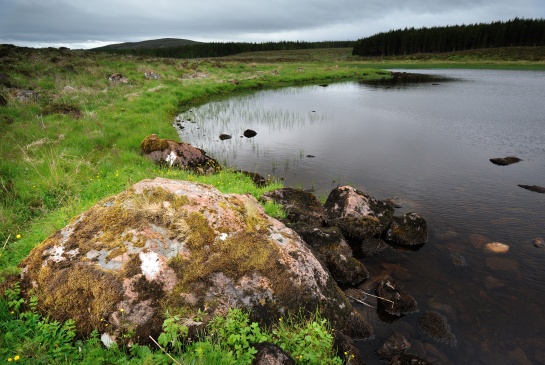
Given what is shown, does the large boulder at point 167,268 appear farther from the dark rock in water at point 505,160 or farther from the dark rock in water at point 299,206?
the dark rock in water at point 505,160

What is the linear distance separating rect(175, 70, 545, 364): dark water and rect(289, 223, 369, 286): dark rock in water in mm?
884

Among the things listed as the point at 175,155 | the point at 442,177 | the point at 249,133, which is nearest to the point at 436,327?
the point at 442,177

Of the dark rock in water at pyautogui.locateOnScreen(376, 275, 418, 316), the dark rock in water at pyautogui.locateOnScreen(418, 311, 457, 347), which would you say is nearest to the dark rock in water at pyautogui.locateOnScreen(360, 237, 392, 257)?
the dark rock in water at pyautogui.locateOnScreen(376, 275, 418, 316)

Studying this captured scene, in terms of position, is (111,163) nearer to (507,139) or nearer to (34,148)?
(34,148)

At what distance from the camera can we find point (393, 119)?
94.4 ft

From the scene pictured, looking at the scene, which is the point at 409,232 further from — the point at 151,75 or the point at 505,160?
the point at 151,75

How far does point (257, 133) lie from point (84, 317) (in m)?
20.0

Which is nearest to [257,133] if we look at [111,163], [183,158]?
[183,158]

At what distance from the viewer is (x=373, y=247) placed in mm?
10328

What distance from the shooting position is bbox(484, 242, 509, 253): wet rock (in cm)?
997

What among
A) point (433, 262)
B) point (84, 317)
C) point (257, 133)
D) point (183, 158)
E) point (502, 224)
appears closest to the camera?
point (84, 317)

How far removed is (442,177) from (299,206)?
8909 mm

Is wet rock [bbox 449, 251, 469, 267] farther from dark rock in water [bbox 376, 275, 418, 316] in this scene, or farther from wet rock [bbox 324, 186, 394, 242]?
dark rock in water [bbox 376, 275, 418, 316]

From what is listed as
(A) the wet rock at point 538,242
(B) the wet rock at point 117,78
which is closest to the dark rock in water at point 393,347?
(A) the wet rock at point 538,242
